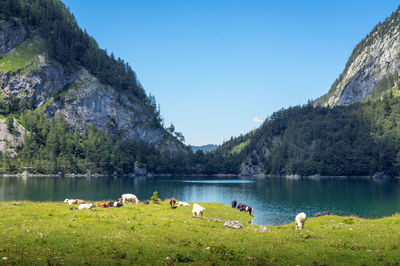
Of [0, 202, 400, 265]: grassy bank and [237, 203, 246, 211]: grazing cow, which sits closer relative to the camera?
[0, 202, 400, 265]: grassy bank

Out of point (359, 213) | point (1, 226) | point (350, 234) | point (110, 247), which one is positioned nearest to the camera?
point (110, 247)

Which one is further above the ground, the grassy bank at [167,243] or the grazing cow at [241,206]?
the grassy bank at [167,243]

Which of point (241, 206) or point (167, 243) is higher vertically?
point (167, 243)

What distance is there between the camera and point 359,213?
3073 inches

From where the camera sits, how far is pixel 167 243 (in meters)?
24.1

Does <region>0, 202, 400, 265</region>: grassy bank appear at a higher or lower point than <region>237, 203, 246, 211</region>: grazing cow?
higher

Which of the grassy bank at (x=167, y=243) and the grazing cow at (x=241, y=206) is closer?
the grassy bank at (x=167, y=243)

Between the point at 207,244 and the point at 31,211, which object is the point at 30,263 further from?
the point at 31,211

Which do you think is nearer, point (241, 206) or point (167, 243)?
point (167, 243)

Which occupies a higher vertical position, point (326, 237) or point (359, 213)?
point (326, 237)

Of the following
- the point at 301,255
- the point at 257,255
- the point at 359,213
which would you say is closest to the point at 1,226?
the point at 257,255

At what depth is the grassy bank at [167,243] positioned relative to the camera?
19797 millimetres

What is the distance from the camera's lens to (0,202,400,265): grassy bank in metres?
19.8

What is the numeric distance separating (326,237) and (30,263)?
22.7 metres
